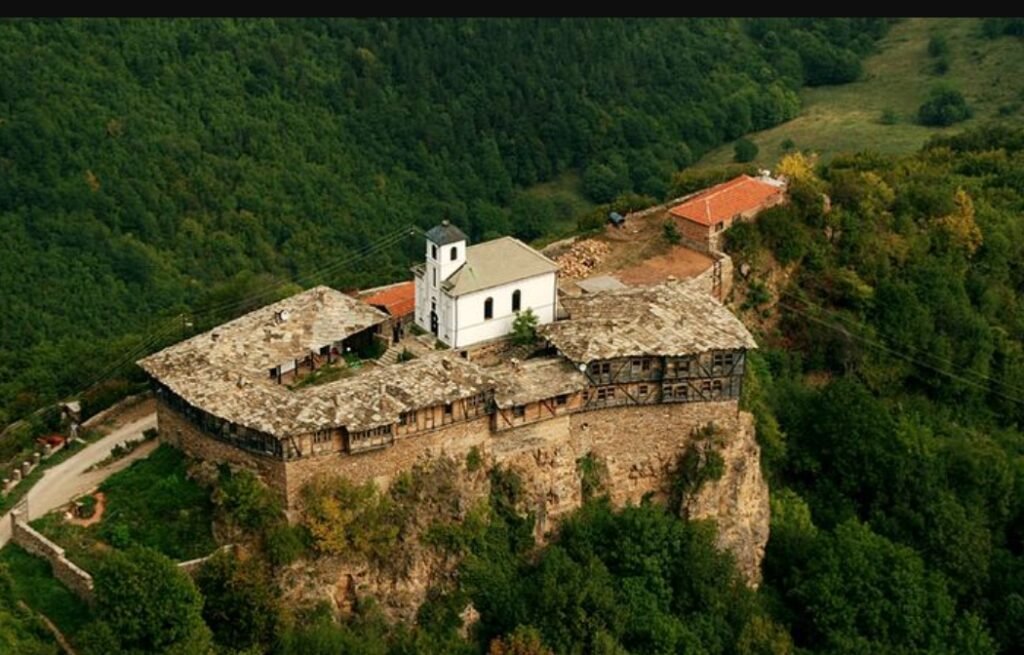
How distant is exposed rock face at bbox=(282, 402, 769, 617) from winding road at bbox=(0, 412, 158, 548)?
416 inches

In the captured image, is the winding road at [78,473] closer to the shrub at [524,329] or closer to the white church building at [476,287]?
the white church building at [476,287]

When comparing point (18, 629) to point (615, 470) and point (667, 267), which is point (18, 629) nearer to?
point (615, 470)

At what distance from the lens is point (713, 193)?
76.9 meters

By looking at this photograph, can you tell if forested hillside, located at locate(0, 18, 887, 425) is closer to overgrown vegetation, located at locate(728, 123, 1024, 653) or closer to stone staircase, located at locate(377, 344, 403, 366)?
stone staircase, located at locate(377, 344, 403, 366)

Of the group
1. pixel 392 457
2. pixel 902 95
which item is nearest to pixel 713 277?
pixel 392 457

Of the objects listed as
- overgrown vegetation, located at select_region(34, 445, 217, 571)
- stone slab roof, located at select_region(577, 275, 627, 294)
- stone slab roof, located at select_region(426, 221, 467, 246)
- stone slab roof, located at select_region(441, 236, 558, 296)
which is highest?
stone slab roof, located at select_region(426, 221, 467, 246)

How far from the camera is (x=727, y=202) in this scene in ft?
247

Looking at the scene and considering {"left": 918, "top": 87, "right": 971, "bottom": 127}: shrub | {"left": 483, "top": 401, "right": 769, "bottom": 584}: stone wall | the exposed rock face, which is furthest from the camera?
{"left": 918, "top": 87, "right": 971, "bottom": 127}: shrub

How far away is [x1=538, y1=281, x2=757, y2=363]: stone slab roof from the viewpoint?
57875 mm

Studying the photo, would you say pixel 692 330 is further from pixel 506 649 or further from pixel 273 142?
pixel 273 142

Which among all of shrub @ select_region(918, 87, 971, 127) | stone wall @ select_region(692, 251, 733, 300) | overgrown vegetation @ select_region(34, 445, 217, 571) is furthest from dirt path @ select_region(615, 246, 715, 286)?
shrub @ select_region(918, 87, 971, 127)

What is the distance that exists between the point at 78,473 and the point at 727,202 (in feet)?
110

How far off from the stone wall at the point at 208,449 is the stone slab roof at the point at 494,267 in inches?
425

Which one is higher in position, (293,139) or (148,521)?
(148,521)
